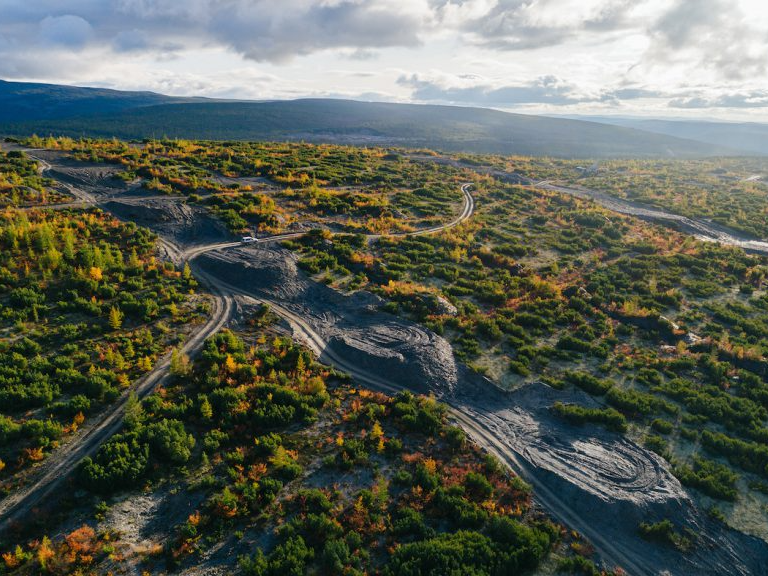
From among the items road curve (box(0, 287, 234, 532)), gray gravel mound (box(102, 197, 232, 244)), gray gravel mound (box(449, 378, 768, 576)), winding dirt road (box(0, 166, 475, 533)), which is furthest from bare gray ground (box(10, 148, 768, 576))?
road curve (box(0, 287, 234, 532))

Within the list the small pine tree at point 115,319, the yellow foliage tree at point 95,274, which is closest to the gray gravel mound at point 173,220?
the yellow foliage tree at point 95,274

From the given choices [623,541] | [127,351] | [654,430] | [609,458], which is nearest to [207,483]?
[127,351]

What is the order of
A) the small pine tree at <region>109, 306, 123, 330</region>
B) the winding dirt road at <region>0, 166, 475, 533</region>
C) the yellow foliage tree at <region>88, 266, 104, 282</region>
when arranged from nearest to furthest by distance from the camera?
the winding dirt road at <region>0, 166, 475, 533</region>, the small pine tree at <region>109, 306, 123, 330</region>, the yellow foliage tree at <region>88, 266, 104, 282</region>

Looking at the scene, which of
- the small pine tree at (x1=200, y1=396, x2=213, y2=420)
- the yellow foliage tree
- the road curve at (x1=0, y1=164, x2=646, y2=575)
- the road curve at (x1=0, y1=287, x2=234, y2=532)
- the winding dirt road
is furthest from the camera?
the yellow foliage tree

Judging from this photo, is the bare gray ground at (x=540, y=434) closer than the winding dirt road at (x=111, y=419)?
No

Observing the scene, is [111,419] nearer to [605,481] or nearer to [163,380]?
[163,380]

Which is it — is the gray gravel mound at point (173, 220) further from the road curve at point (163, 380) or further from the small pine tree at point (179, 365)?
the small pine tree at point (179, 365)

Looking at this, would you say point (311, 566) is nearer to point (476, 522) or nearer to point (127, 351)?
point (476, 522)

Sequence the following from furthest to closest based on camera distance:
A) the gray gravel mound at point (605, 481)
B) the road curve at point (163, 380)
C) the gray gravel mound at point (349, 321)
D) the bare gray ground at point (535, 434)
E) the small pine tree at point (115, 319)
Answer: the gray gravel mound at point (349, 321) → the small pine tree at point (115, 319) → the bare gray ground at point (535, 434) → the gray gravel mound at point (605, 481) → the road curve at point (163, 380)

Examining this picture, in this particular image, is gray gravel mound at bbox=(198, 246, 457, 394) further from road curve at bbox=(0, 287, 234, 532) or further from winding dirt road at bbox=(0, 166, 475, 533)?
road curve at bbox=(0, 287, 234, 532)

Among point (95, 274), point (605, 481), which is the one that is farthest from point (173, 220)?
point (605, 481)

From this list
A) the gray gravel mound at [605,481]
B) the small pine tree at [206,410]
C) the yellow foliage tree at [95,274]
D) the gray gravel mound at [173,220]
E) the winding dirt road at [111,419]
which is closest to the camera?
the winding dirt road at [111,419]
